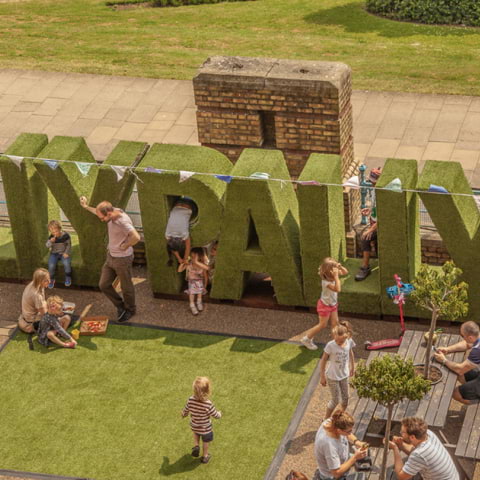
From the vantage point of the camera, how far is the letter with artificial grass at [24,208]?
54.1 ft

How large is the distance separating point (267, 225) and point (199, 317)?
181 cm

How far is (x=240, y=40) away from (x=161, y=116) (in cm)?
530

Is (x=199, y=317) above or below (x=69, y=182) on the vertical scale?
below

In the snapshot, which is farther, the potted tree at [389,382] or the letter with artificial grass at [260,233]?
the letter with artificial grass at [260,233]

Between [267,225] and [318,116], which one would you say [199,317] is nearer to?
[267,225]

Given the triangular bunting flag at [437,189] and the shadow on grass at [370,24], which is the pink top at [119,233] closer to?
the triangular bunting flag at [437,189]

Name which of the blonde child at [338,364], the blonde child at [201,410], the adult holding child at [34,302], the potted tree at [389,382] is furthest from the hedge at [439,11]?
the potted tree at [389,382]

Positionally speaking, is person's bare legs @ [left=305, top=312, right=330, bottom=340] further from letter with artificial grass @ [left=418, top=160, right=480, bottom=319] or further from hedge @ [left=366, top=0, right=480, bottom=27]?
hedge @ [left=366, top=0, right=480, bottom=27]

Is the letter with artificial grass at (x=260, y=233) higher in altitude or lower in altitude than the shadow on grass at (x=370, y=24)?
higher

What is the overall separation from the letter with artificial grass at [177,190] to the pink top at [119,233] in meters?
0.57

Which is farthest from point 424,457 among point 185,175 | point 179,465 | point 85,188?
point 85,188

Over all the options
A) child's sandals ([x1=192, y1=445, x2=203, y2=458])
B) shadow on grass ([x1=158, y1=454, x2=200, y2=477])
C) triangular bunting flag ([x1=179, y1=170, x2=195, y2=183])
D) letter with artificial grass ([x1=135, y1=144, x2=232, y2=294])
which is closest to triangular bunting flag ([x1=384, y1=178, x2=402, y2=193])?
letter with artificial grass ([x1=135, y1=144, x2=232, y2=294])

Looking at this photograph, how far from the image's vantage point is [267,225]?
51.1ft

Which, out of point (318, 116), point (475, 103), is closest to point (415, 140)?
point (475, 103)
